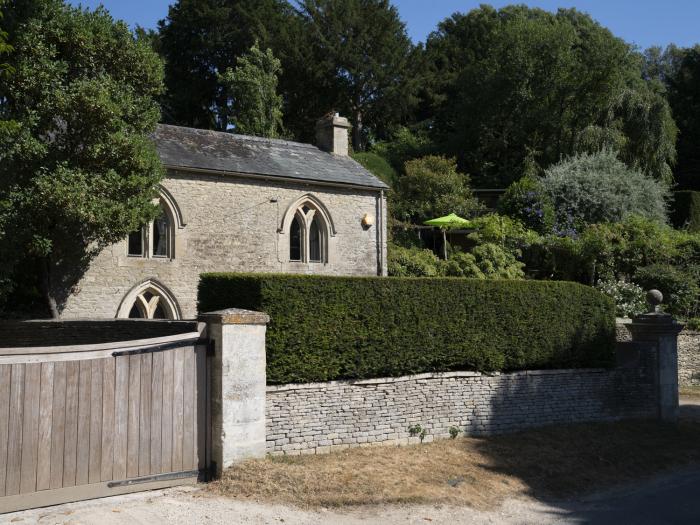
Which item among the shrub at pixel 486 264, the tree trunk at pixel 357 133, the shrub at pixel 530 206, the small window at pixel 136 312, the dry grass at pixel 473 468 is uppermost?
the tree trunk at pixel 357 133

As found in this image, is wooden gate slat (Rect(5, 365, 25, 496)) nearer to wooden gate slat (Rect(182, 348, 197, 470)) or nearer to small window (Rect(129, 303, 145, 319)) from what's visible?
wooden gate slat (Rect(182, 348, 197, 470))

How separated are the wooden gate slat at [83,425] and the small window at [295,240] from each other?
14.6 meters

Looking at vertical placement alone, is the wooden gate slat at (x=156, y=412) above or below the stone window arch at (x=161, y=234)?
below

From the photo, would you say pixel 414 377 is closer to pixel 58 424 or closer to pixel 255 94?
pixel 58 424

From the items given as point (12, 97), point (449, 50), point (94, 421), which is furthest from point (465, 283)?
point (449, 50)

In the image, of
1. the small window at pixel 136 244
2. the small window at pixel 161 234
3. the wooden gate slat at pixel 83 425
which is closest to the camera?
the wooden gate slat at pixel 83 425

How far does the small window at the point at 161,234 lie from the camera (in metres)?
20.1

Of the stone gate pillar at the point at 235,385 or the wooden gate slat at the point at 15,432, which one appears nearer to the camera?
the wooden gate slat at the point at 15,432

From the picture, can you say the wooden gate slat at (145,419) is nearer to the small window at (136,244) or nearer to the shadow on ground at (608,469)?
the shadow on ground at (608,469)

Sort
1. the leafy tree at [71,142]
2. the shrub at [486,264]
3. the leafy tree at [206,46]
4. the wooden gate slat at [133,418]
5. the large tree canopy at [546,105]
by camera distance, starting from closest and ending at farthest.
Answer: the wooden gate slat at [133,418] < the leafy tree at [71,142] < the shrub at [486,264] < the large tree canopy at [546,105] < the leafy tree at [206,46]

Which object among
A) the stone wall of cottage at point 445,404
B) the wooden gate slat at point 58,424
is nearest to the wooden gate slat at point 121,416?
the wooden gate slat at point 58,424

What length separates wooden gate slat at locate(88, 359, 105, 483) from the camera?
816 centimetres

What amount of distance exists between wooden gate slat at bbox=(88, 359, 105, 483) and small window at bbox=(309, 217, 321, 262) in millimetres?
14715

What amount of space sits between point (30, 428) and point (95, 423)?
736 millimetres
